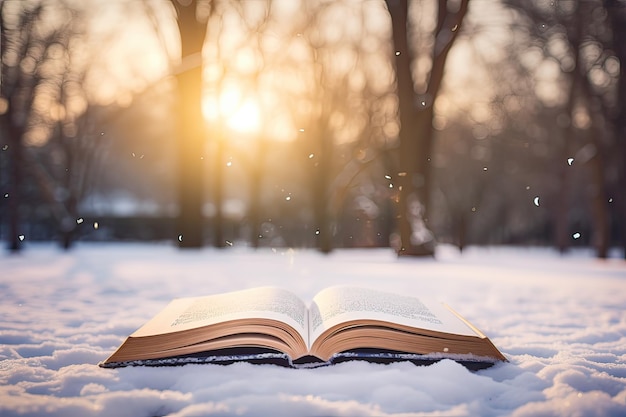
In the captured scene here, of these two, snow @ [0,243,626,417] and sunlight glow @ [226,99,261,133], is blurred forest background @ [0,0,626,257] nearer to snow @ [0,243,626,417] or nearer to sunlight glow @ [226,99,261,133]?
sunlight glow @ [226,99,261,133]

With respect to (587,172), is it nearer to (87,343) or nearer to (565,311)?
(565,311)

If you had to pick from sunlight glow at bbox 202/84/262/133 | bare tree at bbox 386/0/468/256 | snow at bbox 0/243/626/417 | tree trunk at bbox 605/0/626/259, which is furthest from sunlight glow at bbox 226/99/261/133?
snow at bbox 0/243/626/417

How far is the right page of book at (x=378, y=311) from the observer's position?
1.52 m

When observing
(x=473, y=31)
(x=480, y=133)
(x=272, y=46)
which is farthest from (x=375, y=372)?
(x=480, y=133)

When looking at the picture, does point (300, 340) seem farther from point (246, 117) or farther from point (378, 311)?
point (246, 117)

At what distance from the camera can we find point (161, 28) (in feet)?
35.1

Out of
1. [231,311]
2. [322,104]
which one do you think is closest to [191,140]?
[322,104]

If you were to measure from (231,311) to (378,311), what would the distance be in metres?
0.44

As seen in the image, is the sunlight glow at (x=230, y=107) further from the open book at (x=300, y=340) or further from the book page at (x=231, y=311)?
the open book at (x=300, y=340)

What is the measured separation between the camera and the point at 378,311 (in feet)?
5.19

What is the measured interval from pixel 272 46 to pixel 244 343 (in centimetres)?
1221

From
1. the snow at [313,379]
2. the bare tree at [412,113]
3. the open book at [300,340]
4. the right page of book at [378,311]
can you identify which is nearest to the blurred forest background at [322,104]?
the bare tree at [412,113]

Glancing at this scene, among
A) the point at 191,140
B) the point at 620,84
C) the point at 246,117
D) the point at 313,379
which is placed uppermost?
the point at 246,117

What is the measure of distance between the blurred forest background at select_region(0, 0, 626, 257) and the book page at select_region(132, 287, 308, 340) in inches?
217
